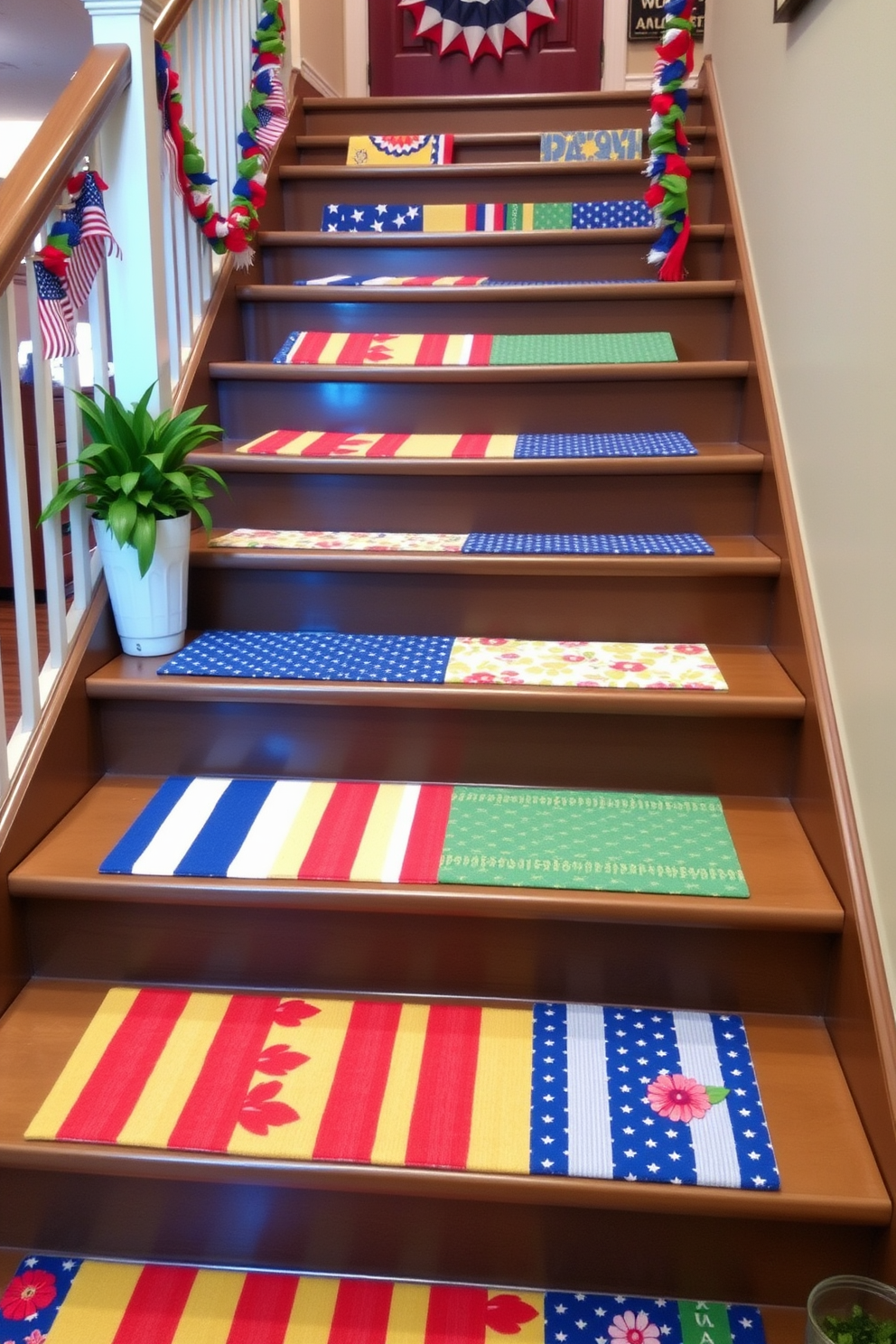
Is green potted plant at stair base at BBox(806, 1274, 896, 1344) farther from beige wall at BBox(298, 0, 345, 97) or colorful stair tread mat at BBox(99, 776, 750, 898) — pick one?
beige wall at BBox(298, 0, 345, 97)

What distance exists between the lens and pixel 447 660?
180 cm

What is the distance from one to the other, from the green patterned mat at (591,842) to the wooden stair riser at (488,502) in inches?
24.6

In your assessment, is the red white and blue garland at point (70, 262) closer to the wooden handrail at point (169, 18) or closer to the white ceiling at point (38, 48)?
the wooden handrail at point (169, 18)

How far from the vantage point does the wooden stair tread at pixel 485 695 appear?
5.36ft

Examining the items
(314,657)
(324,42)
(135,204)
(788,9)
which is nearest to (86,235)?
(135,204)

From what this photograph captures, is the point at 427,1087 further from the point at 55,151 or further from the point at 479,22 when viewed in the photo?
the point at 479,22

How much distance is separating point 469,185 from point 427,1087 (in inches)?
96.5

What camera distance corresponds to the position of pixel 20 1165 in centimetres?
126

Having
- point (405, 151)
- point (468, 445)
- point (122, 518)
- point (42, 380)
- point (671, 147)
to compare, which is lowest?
point (122, 518)

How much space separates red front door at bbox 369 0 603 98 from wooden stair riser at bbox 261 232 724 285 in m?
2.06

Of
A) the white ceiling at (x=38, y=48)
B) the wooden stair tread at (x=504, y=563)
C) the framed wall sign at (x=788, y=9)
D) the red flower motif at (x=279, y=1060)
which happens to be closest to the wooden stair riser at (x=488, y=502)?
the wooden stair tread at (x=504, y=563)

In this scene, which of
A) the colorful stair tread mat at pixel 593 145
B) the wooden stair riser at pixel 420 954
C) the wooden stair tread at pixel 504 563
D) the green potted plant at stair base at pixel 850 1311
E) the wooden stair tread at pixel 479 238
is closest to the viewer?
the green potted plant at stair base at pixel 850 1311

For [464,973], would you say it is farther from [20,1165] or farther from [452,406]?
[452,406]

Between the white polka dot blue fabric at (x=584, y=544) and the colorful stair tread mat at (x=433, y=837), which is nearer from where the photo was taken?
the colorful stair tread mat at (x=433, y=837)
